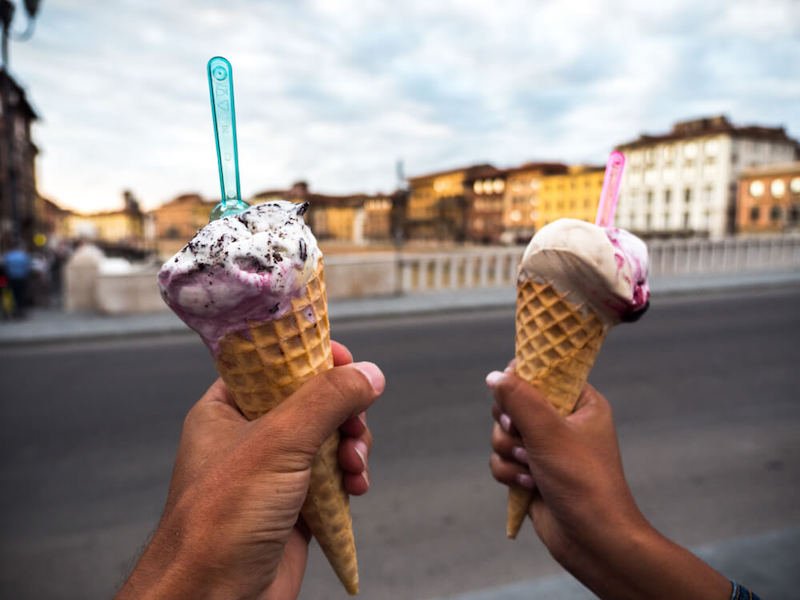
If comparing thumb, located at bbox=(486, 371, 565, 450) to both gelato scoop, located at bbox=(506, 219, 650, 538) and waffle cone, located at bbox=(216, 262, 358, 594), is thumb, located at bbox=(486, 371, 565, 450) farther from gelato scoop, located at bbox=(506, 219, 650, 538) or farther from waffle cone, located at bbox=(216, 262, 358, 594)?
waffle cone, located at bbox=(216, 262, 358, 594)

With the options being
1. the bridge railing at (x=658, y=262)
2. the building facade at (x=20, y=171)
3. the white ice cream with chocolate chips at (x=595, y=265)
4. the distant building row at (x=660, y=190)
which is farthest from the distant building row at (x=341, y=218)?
the white ice cream with chocolate chips at (x=595, y=265)

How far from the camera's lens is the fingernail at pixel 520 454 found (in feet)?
5.55

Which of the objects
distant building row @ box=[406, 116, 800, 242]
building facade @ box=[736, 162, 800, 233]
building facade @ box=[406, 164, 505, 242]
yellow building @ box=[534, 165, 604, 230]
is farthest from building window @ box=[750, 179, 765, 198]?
building facade @ box=[406, 164, 505, 242]

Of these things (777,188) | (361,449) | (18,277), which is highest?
(777,188)

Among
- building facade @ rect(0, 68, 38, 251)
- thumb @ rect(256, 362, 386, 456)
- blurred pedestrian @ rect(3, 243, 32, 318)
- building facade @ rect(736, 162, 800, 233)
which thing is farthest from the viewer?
building facade @ rect(736, 162, 800, 233)

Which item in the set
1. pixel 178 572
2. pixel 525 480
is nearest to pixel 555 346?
pixel 525 480

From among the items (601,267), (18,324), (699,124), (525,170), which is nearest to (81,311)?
(18,324)

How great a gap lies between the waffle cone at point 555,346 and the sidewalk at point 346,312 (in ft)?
30.7

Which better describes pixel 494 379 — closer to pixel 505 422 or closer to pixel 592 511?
pixel 505 422

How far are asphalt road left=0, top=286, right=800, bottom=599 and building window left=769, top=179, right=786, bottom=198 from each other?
61238 mm

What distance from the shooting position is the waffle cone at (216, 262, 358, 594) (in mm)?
1422

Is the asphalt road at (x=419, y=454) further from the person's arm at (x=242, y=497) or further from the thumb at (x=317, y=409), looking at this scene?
the thumb at (x=317, y=409)

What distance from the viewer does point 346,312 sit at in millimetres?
11734

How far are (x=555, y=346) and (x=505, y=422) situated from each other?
0.39 m
